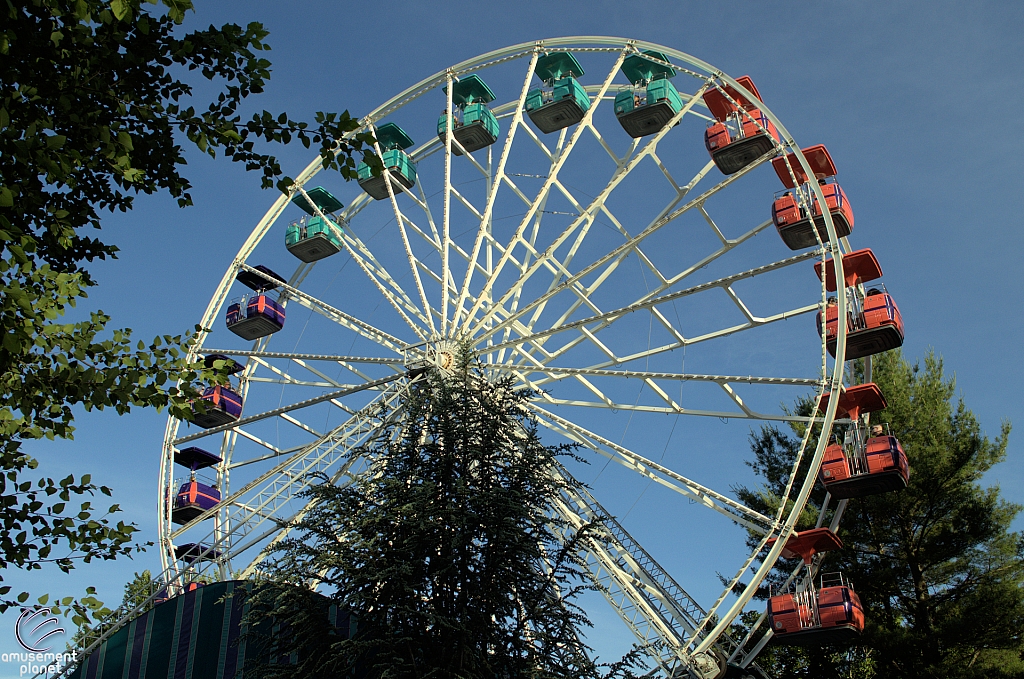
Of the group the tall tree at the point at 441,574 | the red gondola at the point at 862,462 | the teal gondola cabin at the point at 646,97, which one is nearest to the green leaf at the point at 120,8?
the tall tree at the point at 441,574

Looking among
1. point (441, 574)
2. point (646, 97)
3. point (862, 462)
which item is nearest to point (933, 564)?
point (862, 462)

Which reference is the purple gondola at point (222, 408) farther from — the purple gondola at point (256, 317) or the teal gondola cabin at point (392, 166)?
the teal gondola cabin at point (392, 166)

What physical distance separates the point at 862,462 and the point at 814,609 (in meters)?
2.77

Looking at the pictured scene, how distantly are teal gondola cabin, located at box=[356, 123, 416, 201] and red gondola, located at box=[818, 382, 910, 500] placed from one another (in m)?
10.7

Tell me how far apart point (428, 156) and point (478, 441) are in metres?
12.3

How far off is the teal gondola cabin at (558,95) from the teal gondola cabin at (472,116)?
0.94 m

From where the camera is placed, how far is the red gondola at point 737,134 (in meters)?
20.5

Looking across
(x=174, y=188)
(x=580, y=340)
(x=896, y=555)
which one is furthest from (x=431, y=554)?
(x=896, y=555)

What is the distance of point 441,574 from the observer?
11.7 meters

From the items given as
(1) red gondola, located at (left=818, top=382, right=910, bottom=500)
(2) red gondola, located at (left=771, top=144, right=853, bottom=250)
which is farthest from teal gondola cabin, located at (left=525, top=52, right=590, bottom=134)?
(1) red gondola, located at (left=818, top=382, right=910, bottom=500)

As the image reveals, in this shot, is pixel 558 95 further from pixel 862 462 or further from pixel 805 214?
pixel 862 462

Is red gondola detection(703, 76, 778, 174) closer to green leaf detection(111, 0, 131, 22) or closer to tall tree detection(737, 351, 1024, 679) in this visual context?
tall tree detection(737, 351, 1024, 679)

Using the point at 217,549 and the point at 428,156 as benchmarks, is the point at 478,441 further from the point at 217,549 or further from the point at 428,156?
the point at 428,156

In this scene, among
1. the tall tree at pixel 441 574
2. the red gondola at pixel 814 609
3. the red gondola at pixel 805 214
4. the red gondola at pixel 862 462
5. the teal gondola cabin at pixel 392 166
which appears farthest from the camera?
the teal gondola cabin at pixel 392 166
